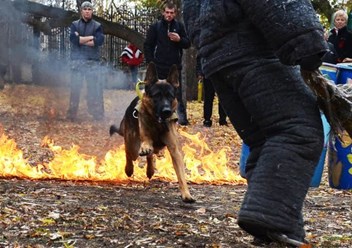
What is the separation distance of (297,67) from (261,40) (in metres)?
0.28

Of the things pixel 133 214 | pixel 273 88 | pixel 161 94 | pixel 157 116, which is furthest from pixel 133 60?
pixel 273 88

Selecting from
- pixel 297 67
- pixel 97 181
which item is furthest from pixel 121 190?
pixel 297 67

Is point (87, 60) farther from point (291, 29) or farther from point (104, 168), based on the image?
point (291, 29)

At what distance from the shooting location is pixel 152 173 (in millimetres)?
7875

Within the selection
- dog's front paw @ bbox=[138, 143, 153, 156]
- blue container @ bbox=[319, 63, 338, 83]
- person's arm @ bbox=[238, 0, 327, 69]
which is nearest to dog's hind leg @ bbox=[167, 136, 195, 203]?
dog's front paw @ bbox=[138, 143, 153, 156]

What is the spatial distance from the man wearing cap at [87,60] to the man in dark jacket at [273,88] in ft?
25.8

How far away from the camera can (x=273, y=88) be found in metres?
3.86

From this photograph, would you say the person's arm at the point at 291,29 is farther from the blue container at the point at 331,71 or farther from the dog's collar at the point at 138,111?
the dog's collar at the point at 138,111

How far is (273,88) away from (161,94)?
10.7 ft

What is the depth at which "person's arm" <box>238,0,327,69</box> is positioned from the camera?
368 cm

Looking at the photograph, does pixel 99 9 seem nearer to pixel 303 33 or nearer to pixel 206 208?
pixel 206 208

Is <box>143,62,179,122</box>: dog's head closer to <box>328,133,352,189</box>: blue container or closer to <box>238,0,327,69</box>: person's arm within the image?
<box>328,133,352,189</box>: blue container

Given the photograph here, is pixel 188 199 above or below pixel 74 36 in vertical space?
below

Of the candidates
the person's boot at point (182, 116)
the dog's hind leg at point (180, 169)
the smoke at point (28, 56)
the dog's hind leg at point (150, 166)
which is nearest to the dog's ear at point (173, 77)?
the dog's hind leg at point (180, 169)
